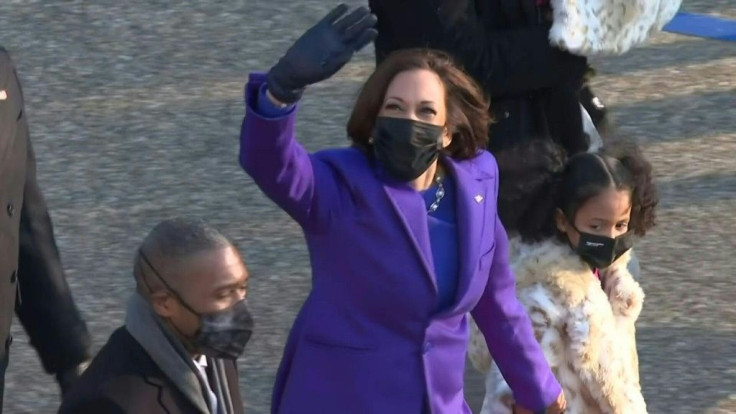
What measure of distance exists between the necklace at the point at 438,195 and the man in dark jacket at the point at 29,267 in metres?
0.84

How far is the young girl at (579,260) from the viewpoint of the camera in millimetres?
3996

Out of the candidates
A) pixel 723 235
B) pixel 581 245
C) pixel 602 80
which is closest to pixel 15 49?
pixel 602 80

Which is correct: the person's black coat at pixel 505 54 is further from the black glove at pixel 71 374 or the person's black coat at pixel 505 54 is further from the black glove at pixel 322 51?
the black glove at pixel 71 374

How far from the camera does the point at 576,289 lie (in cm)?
400

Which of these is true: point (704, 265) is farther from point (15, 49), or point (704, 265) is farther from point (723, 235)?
point (15, 49)

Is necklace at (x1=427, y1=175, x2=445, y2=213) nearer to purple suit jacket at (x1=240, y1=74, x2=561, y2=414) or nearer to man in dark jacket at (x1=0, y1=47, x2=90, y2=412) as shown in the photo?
purple suit jacket at (x1=240, y1=74, x2=561, y2=414)

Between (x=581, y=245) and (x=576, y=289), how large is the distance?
0.38ft

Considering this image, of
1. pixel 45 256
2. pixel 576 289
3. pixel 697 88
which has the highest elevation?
pixel 45 256

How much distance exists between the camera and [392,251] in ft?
10.9

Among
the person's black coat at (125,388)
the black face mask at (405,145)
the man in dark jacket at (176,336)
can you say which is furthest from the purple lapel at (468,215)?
the person's black coat at (125,388)

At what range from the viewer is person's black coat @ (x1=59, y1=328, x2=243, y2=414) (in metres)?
2.87

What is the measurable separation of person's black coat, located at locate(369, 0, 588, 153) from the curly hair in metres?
0.06

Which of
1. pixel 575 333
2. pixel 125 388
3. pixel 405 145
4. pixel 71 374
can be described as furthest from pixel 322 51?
pixel 575 333

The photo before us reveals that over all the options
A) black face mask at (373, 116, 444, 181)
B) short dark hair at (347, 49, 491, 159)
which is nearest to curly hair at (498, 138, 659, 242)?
short dark hair at (347, 49, 491, 159)
